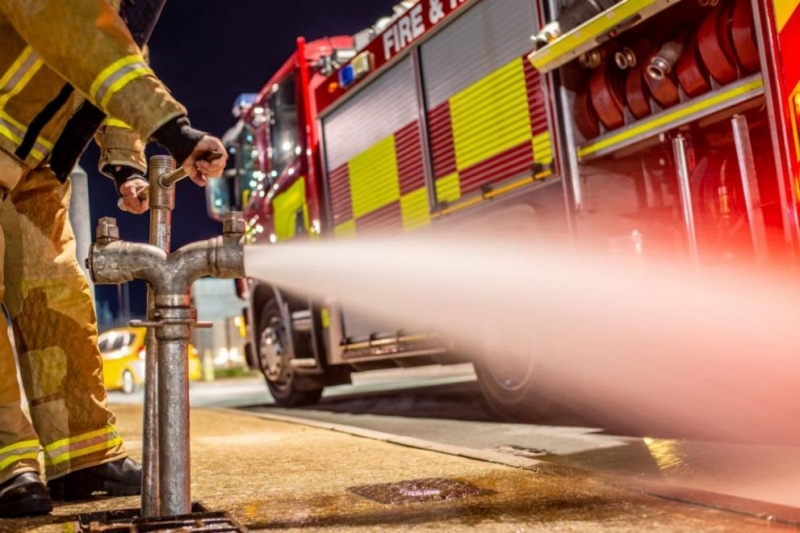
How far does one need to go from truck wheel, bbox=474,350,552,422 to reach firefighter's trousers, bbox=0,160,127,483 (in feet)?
9.13

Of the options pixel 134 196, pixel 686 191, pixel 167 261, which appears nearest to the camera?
pixel 167 261

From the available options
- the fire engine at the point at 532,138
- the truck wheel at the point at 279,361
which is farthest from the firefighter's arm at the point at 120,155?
the truck wheel at the point at 279,361

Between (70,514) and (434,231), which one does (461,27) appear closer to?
(434,231)

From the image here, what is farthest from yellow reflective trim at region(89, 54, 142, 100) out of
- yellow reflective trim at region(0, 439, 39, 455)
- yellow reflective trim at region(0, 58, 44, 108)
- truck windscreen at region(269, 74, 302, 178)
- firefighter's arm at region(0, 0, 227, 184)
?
truck windscreen at region(269, 74, 302, 178)

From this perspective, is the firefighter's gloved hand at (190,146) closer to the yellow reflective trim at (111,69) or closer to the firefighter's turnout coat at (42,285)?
the yellow reflective trim at (111,69)

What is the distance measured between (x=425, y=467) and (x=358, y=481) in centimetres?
33

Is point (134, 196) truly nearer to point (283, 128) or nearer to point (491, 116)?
point (491, 116)

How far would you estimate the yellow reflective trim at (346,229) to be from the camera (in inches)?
282

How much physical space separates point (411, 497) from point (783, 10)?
7.49 feet

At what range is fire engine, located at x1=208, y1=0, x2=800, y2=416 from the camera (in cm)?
374

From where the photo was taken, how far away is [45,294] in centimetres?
293

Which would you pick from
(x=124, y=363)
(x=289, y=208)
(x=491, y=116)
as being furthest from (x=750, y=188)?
(x=124, y=363)

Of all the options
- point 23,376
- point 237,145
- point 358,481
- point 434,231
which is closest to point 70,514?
point 23,376

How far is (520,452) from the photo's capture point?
169 inches
